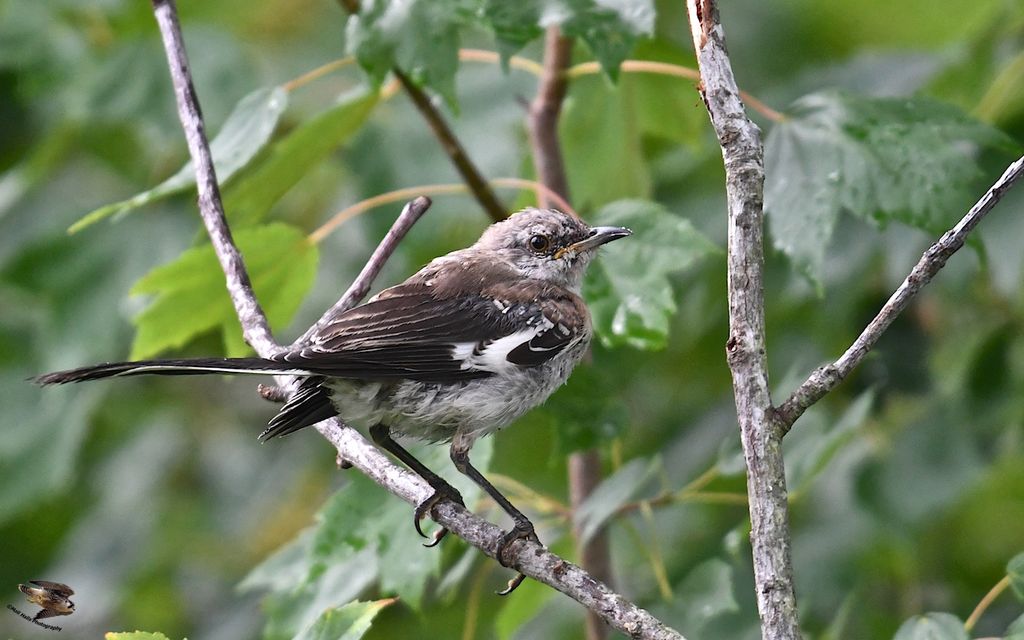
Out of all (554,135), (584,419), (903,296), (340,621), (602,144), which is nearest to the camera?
(903,296)

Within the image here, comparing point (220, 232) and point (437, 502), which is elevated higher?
point (220, 232)

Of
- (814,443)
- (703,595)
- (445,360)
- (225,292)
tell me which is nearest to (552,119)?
(445,360)

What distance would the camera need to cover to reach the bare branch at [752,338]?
1984 mm

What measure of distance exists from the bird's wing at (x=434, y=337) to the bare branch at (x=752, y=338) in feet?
3.51

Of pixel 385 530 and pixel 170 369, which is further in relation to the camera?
pixel 385 530

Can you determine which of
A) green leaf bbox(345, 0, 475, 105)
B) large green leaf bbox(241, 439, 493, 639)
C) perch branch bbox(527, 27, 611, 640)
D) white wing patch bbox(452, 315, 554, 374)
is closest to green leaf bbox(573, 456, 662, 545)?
perch branch bbox(527, 27, 611, 640)

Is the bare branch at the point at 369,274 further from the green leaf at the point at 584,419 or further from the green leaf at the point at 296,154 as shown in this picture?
the green leaf at the point at 584,419

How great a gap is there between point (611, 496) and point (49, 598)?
1606 millimetres

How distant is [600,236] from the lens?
137 inches

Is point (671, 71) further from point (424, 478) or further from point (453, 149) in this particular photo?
point (424, 478)

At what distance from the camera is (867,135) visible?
3.21 meters

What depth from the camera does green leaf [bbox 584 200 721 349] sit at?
310cm

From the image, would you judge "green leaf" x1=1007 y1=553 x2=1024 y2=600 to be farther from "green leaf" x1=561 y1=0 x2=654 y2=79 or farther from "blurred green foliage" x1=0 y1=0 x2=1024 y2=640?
"green leaf" x1=561 y1=0 x2=654 y2=79

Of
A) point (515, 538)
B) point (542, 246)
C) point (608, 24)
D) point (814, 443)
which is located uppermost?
point (608, 24)
